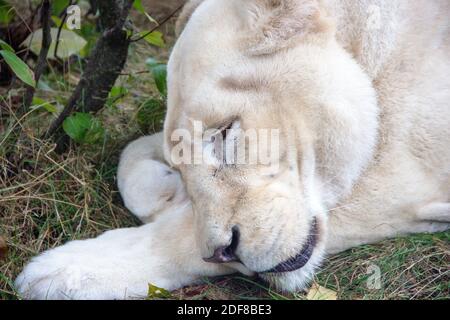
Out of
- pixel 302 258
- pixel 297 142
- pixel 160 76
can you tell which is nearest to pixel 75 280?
pixel 302 258

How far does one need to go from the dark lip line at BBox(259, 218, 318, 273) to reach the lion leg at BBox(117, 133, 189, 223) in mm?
668

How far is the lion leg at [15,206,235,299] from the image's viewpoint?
264cm

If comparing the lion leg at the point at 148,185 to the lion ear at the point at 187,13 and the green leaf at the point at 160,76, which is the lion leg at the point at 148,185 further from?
the lion ear at the point at 187,13

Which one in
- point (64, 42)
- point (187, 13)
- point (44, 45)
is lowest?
point (64, 42)

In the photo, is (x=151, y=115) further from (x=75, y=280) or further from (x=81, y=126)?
(x=75, y=280)

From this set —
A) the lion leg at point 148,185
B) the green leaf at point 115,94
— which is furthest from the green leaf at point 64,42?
the lion leg at point 148,185

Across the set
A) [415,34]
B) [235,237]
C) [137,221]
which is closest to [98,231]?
[137,221]

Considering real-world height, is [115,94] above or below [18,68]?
below

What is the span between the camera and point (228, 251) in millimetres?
2459

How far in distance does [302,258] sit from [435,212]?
1.77 ft

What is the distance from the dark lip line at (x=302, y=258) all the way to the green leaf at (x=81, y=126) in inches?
46.1

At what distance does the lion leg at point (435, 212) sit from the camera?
2.69 meters

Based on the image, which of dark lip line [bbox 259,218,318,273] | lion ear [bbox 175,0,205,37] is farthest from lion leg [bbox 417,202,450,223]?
lion ear [bbox 175,0,205,37]

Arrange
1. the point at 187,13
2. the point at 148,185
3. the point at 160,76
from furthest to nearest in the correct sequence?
the point at 160,76, the point at 148,185, the point at 187,13
